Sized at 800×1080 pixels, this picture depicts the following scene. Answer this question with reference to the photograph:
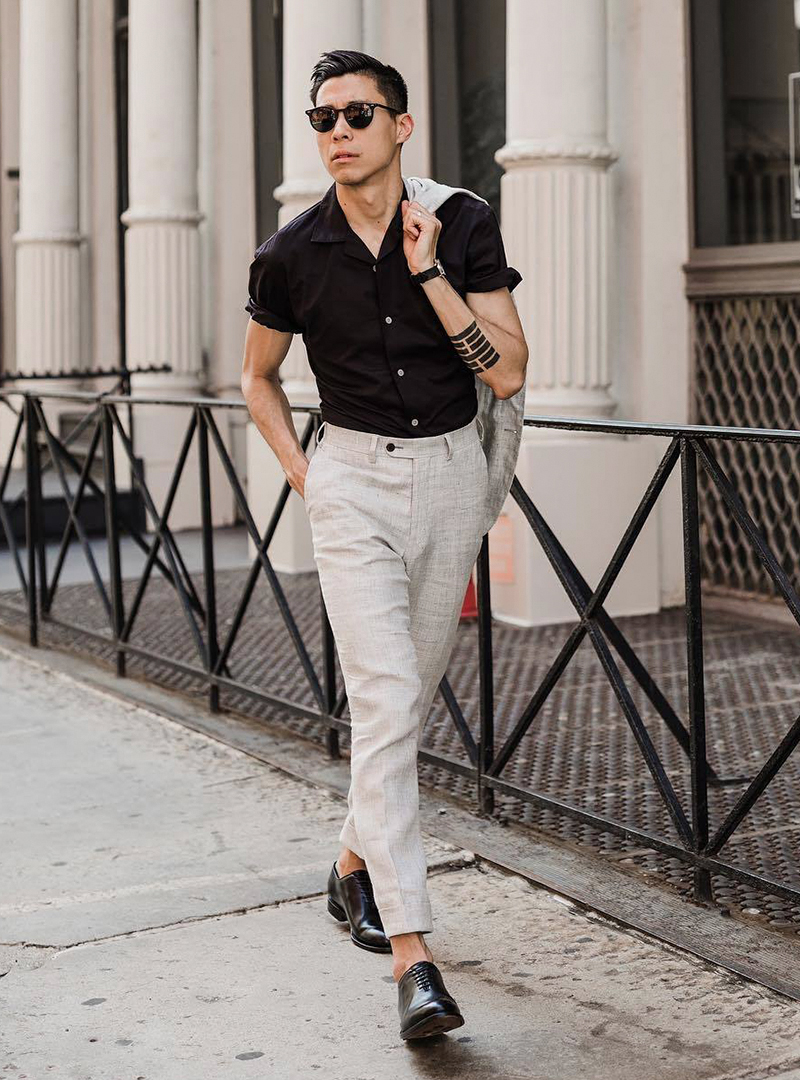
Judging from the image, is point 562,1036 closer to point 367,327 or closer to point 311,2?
point 367,327

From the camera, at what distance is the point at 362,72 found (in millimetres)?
3514

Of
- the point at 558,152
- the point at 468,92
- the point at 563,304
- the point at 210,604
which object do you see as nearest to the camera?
the point at 210,604

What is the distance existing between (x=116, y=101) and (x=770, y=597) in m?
8.50

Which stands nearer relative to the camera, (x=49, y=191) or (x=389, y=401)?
(x=389, y=401)

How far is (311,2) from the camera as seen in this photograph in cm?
978

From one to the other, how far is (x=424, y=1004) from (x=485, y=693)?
1728mm

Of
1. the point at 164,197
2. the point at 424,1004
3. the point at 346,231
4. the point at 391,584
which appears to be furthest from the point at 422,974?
the point at 164,197

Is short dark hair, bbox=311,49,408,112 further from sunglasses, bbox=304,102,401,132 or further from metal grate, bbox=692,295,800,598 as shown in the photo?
metal grate, bbox=692,295,800,598

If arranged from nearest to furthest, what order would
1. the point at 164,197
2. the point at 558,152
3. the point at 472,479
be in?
the point at 472,479 → the point at 558,152 → the point at 164,197

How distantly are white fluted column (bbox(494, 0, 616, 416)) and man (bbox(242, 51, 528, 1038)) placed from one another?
4728 mm

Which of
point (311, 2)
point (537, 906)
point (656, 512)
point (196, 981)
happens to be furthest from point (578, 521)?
point (196, 981)

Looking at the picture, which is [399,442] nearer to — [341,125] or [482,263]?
[482,263]

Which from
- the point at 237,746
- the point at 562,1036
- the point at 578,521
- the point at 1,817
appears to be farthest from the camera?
the point at 578,521

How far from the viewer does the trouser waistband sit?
3609mm
